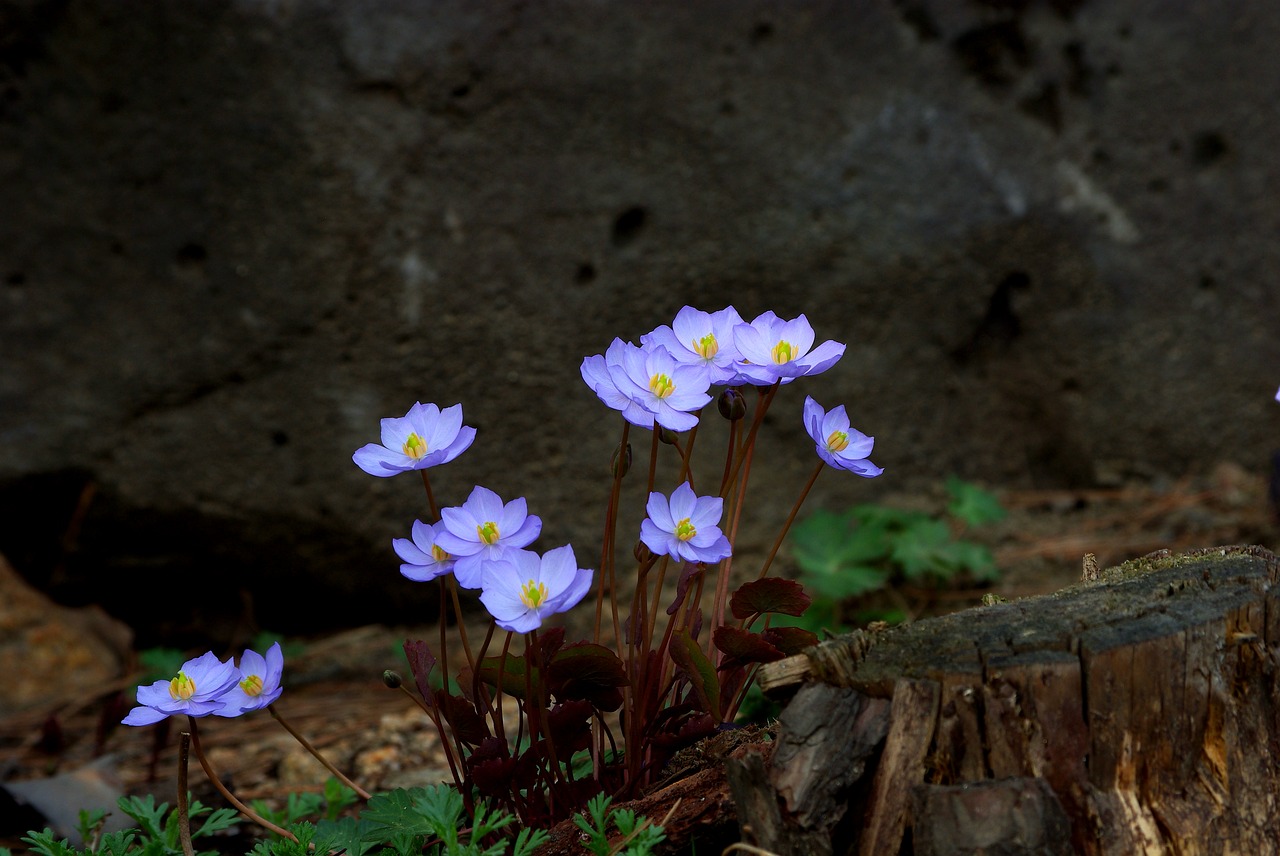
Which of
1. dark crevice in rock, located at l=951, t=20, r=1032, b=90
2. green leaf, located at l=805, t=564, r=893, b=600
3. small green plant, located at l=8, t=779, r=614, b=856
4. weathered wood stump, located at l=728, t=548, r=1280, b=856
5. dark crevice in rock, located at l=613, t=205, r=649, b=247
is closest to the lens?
weathered wood stump, located at l=728, t=548, r=1280, b=856

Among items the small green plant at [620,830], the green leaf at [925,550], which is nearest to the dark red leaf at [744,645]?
the small green plant at [620,830]

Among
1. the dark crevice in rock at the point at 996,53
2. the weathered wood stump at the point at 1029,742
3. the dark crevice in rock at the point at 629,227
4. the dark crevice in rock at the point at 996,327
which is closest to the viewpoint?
the weathered wood stump at the point at 1029,742

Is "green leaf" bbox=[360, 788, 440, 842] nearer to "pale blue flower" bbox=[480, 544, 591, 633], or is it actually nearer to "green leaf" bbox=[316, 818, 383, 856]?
"green leaf" bbox=[316, 818, 383, 856]

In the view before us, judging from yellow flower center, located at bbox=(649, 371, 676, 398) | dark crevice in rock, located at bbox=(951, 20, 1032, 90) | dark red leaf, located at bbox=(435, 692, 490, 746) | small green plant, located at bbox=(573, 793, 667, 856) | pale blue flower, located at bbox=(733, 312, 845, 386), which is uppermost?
dark crevice in rock, located at bbox=(951, 20, 1032, 90)

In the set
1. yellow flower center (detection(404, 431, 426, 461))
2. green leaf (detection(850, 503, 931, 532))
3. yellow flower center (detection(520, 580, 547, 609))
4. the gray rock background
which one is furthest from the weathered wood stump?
the gray rock background

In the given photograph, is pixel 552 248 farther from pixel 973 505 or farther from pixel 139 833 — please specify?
pixel 139 833

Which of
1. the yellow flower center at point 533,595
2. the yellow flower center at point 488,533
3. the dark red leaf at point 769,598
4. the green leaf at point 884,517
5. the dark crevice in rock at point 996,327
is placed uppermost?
the dark crevice in rock at point 996,327

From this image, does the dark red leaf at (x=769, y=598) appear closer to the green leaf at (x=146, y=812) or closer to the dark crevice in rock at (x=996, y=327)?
the green leaf at (x=146, y=812)
